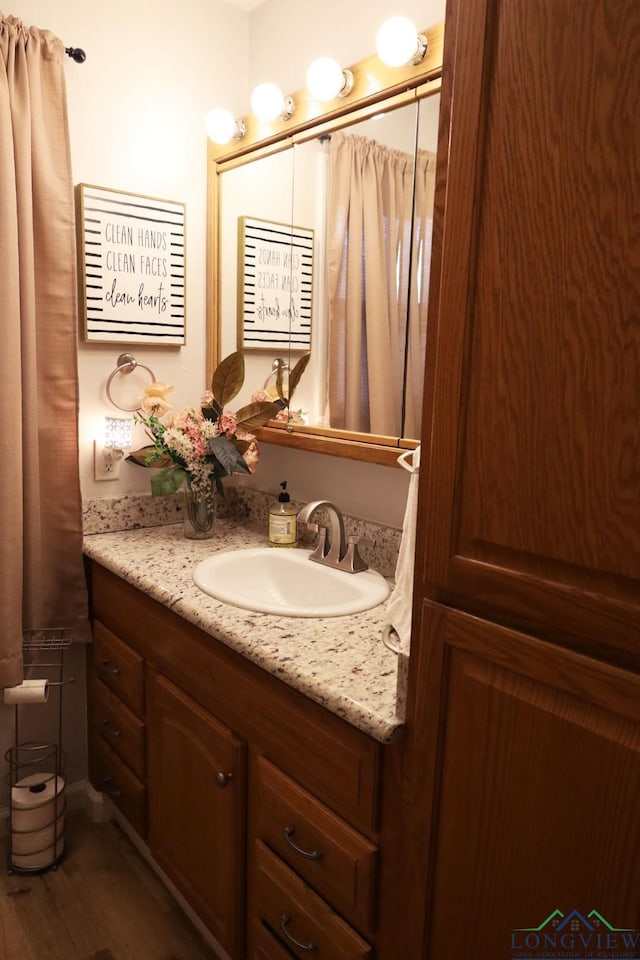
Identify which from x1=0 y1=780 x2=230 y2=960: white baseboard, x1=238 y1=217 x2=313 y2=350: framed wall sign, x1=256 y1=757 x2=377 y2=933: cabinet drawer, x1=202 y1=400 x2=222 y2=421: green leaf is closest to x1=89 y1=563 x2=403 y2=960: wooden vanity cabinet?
x1=256 y1=757 x2=377 y2=933: cabinet drawer

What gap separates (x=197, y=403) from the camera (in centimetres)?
223

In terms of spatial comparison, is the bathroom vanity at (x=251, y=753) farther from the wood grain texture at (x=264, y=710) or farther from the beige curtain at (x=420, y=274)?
the beige curtain at (x=420, y=274)

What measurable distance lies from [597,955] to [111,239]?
194 cm

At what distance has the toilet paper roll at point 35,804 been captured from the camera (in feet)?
6.07

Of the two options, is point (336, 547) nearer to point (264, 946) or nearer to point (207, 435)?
point (207, 435)

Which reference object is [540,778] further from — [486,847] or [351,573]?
[351,573]

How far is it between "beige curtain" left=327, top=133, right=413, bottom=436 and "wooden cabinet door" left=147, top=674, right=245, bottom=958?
0.80 metres

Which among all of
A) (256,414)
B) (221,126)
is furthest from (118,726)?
(221,126)

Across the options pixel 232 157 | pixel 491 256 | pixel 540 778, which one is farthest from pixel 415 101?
pixel 540 778

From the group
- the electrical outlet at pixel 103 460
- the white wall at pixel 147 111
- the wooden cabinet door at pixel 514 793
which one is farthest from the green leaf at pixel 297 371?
the wooden cabinet door at pixel 514 793

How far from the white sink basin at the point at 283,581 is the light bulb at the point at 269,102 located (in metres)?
1.19

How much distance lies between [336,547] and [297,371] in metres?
0.51

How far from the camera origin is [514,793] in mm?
794

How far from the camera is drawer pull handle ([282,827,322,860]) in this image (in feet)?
3.79
